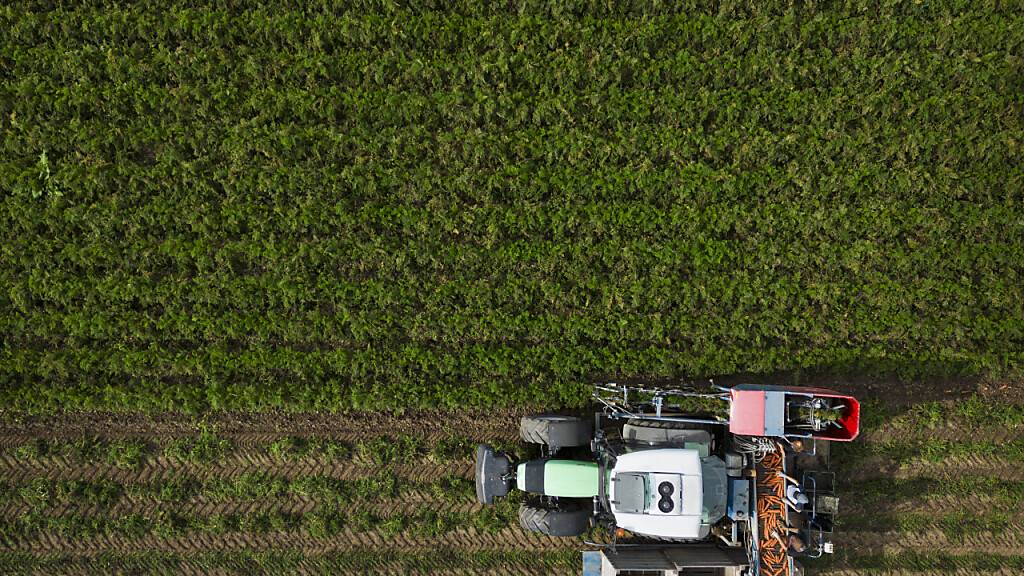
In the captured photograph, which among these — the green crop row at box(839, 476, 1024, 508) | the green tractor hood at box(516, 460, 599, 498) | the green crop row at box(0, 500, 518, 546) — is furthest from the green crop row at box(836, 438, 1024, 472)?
the green crop row at box(0, 500, 518, 546)

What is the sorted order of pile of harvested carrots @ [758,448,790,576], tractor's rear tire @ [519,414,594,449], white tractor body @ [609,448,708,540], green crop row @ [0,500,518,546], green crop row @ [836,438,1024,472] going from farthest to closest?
green crop row @ [836,438,1024,472] → green crop row @ [0,500,518,546] → tractor's rear tire @ [519,414,594,449] → pile of harvested carrots @ [758,448,790,576] → white tractor body @ [609,448,708,540]

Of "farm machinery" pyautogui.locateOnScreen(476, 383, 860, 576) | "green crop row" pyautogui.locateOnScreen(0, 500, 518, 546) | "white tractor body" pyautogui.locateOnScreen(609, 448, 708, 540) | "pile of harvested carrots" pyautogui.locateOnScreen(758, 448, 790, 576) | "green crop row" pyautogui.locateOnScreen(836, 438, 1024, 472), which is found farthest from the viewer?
"green crop row" pyautogui.locateOnScreen(836, 438, 1024, 472)

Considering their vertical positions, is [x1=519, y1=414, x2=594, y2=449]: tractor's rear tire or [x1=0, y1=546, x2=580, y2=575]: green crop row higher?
[x1=519, y1=414, x2=594, y2=449]: tractor's rear tire

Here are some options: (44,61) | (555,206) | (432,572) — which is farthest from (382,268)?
(44,61)

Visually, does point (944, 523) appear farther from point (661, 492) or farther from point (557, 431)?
point (557, 431)

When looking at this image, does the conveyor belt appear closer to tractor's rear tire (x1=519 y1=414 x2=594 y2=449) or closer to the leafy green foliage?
the leafy green foliage

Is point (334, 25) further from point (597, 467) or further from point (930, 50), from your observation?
point (930, 50)

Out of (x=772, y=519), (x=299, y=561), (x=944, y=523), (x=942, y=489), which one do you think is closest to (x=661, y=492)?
(x=772, y=519)

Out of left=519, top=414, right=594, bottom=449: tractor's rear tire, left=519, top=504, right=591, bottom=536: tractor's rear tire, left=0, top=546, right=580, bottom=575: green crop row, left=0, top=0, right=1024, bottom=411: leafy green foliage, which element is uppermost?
left=0, top=0, right=1024, bottom=411: leafy green foliage
